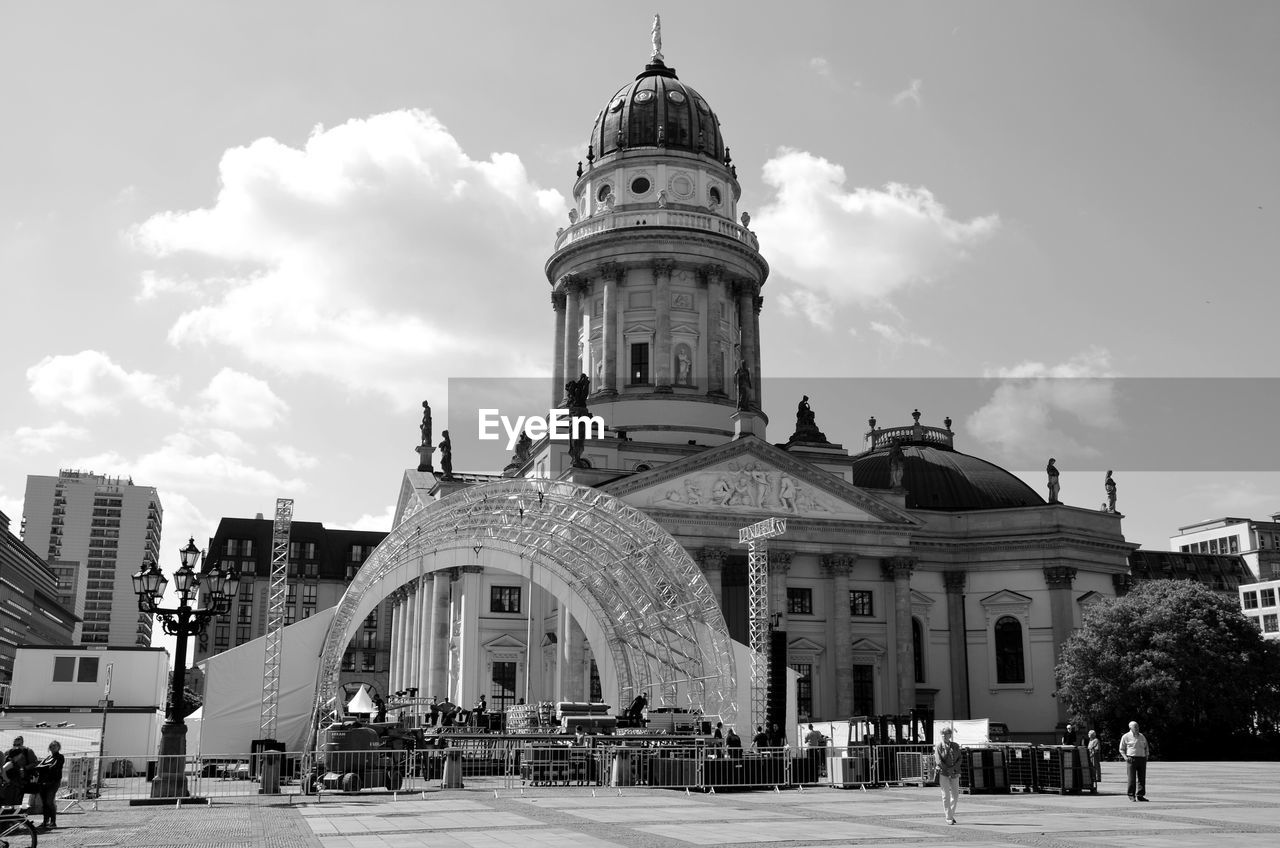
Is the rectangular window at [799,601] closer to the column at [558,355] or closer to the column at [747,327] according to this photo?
the column at [747,327]

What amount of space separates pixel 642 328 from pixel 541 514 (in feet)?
90.7

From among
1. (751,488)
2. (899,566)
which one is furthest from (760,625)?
(899,566)

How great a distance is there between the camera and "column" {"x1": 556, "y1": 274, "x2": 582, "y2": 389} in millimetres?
75125

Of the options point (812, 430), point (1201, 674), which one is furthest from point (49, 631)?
point (1201, 674)

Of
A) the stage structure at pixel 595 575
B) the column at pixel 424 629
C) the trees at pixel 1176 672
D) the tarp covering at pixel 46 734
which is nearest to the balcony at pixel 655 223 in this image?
the column at pixel 424 629

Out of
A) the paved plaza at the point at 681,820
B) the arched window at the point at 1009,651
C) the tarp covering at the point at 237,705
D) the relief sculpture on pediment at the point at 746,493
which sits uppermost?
the relief sculpture on pediment at the point at 746,493

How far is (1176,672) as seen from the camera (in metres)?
52.3

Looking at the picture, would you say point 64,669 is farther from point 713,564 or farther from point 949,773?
point 949,773

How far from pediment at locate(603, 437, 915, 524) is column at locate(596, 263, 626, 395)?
12965 mm

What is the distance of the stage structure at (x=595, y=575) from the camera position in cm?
4406

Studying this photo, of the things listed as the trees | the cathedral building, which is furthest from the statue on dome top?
the trees

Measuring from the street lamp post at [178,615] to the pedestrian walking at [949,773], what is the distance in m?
14.7

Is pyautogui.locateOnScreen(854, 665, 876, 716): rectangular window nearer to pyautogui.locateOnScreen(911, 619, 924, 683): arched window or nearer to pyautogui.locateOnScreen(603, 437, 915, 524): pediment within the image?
pyautogui.locateOnScreen(911, 619, 924, 683): arched window

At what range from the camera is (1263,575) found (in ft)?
415
